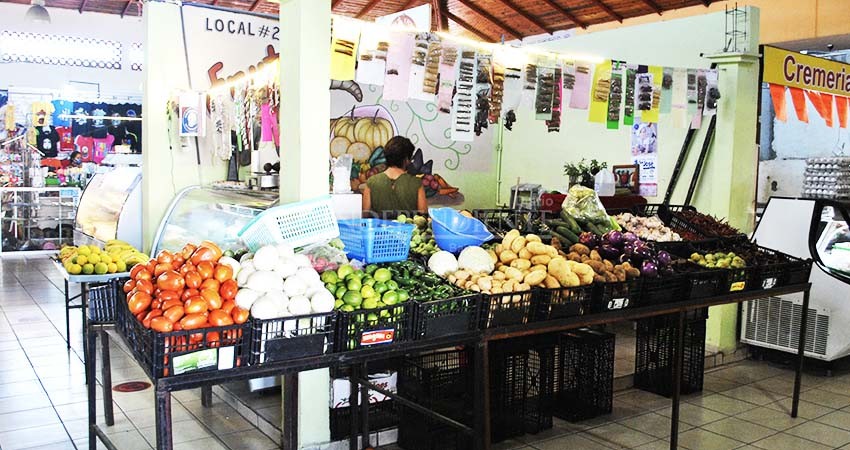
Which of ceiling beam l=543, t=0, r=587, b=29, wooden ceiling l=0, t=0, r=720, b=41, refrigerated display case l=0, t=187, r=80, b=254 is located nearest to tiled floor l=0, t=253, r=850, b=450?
refrigerated display case l=0, t=187, r=80, b=254

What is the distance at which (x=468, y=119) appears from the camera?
212 inches

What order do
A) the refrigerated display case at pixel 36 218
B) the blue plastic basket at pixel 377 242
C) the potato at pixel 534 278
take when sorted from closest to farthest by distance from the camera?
the potato at pixel 534 278
the blue plastic basket at pixel 377 242
the refrigerated display case at pixel 36 218

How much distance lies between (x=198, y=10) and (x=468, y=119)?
286 centimetres

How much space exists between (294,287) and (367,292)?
1.12ft

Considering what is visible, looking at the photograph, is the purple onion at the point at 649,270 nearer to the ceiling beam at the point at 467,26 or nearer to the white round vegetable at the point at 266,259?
the white round vegetable at the point at 266,259

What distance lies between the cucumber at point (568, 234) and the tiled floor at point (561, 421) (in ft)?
4.07

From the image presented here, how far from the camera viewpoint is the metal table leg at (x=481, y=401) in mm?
3400

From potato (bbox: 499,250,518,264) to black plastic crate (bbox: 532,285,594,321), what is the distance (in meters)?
0.50

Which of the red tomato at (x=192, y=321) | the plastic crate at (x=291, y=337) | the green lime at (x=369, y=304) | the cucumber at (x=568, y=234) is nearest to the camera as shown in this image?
the red tomato at (x=192, y=321)

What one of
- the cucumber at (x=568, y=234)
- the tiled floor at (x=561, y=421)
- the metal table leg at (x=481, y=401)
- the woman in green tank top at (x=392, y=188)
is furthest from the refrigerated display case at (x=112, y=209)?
the metal table leg at (x=481, y=401)

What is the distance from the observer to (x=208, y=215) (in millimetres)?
5887

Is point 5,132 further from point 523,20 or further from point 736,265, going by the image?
point 736,265

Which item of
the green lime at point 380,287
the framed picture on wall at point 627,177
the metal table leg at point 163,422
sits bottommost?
the metal table leg at point 163,422

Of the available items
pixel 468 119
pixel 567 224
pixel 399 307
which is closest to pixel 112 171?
pixel 468 119
